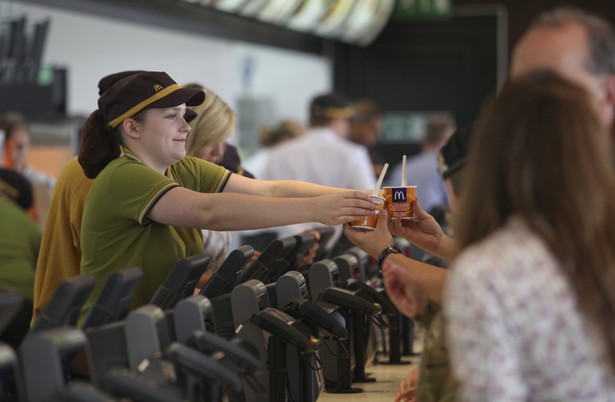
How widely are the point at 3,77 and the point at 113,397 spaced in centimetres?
599

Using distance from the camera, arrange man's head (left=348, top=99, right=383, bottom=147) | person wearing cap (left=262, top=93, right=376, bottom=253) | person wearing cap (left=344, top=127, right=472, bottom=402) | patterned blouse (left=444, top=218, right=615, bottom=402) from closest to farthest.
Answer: patterned blouse (left=444, top=218, right=615, bottom=402) → person wearing cap (left=344, top=127, right=472, bottom=402) → person wearing cap (left=262, top=93, right=376, bottom=253) → man's head (left=348, top=99, right=383, bottom=147)

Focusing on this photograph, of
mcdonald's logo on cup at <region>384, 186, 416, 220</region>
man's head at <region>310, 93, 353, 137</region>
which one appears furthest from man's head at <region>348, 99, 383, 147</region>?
mcdonald's logo on cup at <region>384, 186, 416, 220</region>

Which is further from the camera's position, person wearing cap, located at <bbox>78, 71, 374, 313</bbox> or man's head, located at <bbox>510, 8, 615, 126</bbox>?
person wearing cap, located at <bbox>78, 71, 374, 313</bbox>

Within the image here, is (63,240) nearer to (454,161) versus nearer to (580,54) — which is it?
(454,161)

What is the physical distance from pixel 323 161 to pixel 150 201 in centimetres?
403

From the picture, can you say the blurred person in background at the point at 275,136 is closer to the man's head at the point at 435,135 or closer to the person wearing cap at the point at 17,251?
the man's head at the point at 435,135

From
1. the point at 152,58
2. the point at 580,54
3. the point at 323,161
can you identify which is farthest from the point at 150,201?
the point at 152,58

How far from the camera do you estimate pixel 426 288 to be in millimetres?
2312

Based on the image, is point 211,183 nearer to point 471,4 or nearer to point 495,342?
point 495,342

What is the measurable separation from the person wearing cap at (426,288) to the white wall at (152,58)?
22.1 feet

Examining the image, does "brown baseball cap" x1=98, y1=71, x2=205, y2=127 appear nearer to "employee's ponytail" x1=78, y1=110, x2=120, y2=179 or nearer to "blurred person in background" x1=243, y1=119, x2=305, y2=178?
"employee's ponytail" x1=78, y1=110, x2=120, y2=179

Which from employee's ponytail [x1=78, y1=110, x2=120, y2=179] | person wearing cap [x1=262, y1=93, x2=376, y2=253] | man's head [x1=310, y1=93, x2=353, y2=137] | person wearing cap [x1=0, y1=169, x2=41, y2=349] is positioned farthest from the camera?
man's head [x1=310, y1=93, x2=353, y2=137]

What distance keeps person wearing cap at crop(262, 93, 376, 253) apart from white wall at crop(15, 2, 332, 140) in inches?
92.3

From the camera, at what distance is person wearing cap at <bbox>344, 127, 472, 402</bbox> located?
2.21 m
